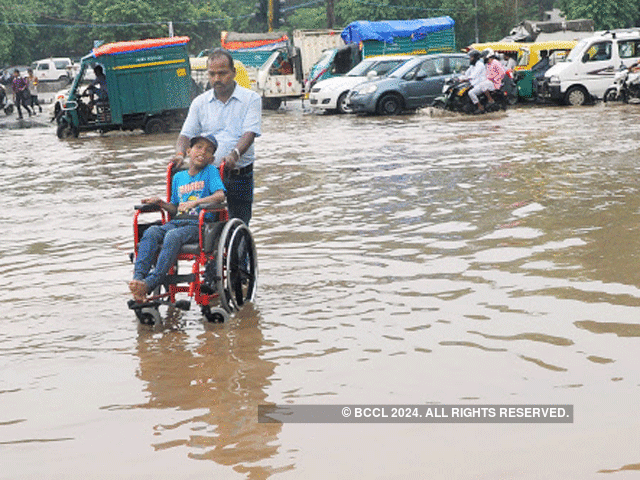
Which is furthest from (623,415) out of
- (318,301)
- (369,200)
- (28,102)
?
(28,102)

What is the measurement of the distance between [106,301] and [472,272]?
8.36ft

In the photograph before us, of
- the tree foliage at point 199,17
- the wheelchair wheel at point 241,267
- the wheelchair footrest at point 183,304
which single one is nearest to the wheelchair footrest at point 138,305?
the wheelchair footrest at point 183,304

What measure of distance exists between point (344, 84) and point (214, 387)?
23.2 meters

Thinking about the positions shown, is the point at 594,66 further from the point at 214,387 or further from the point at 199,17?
the point at 199,17

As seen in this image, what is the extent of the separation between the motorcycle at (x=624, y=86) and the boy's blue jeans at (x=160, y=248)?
19.8 metres

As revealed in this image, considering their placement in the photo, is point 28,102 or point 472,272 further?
point 28,102

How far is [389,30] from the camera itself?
35.2 metres

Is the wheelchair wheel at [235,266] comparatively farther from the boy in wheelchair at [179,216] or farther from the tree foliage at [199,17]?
the tree foliage at [199,17]

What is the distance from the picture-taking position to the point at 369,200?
1102 centimetres

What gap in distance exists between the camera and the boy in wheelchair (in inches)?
240

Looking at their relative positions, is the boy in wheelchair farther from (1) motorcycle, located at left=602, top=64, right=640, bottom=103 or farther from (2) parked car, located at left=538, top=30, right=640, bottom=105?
(2) parked car, located at left=538, top=30, right=640, bottom=105

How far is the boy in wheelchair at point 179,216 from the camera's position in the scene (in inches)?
240

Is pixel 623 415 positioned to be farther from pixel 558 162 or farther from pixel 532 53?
pixel 532 53

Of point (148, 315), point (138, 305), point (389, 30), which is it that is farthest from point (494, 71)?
point (138, 305)
